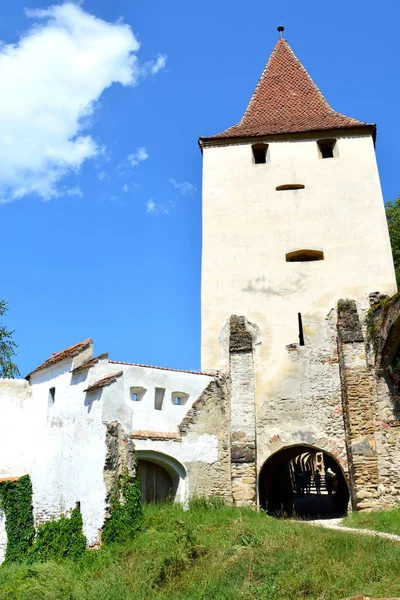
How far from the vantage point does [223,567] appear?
9.34 meters

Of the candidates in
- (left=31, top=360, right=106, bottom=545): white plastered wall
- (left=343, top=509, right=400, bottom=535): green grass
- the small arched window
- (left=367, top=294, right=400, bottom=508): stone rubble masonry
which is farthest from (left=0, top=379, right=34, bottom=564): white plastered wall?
(left=367, top=294, right=400, bottom=508): stone rubble masonry

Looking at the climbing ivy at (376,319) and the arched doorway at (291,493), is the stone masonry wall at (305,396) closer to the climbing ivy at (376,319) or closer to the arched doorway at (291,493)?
the arched doorway at (291,493)

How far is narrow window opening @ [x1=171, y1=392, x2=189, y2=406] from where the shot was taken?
14.9m

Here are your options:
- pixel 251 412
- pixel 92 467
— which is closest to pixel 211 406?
pixel 251 412

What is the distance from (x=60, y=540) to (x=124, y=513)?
2009mm

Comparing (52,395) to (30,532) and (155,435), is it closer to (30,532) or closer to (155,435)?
(155,435)

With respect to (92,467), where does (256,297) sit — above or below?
above

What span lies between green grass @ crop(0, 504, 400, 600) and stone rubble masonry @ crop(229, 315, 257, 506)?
81.7 inches

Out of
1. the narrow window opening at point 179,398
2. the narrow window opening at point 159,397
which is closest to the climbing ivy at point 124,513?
the narrow window opening at point 159,397

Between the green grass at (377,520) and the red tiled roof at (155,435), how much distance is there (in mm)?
4484

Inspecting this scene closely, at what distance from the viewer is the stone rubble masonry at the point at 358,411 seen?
14.1 metres

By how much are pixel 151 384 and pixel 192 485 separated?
2700mm

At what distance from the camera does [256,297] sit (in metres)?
17.6

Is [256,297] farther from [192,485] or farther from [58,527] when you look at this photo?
[58,527]
